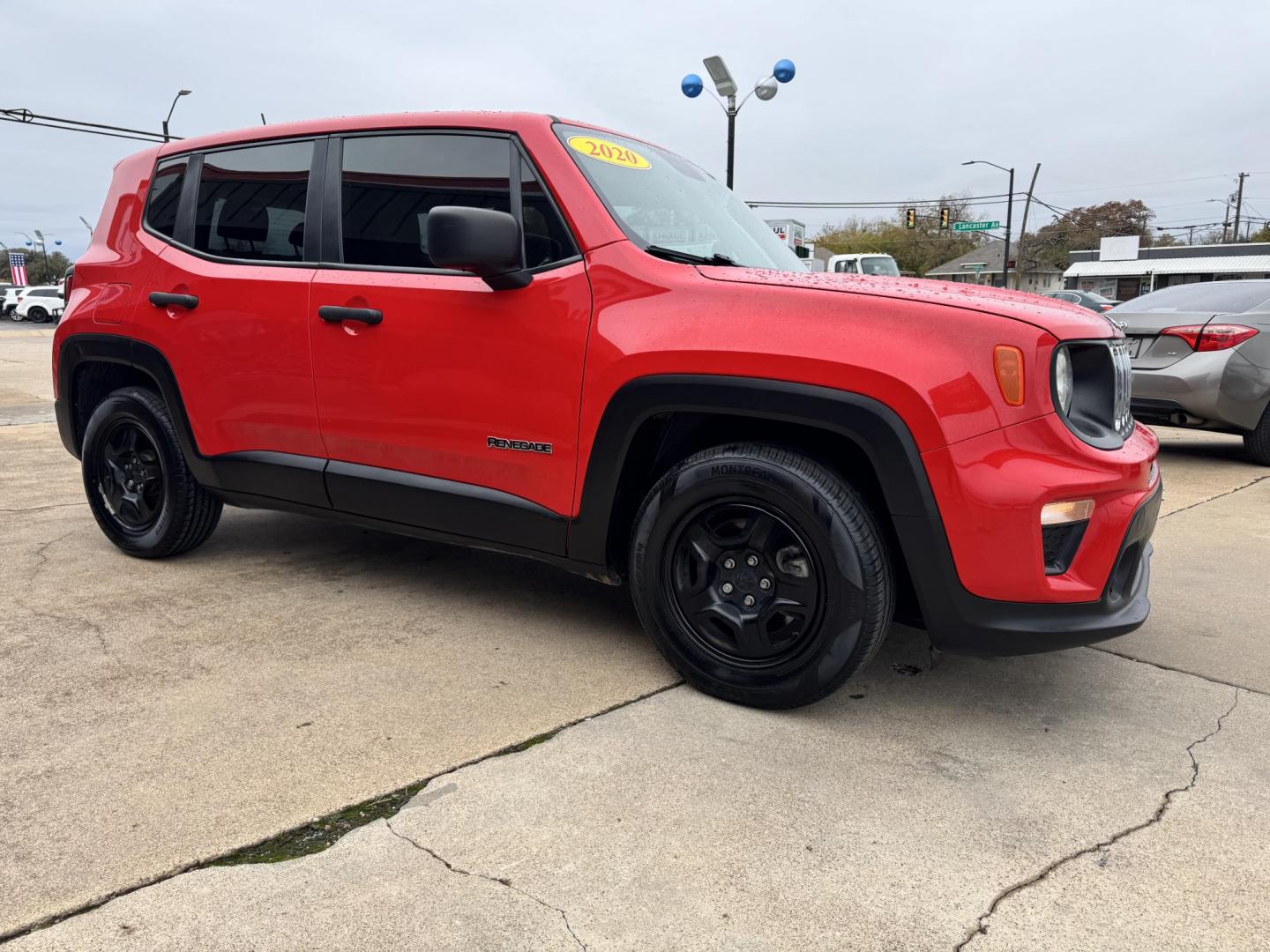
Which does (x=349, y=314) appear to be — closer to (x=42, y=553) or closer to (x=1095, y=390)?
(x=42, y=553)

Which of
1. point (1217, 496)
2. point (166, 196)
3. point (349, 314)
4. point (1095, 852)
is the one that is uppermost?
point (166, 196)

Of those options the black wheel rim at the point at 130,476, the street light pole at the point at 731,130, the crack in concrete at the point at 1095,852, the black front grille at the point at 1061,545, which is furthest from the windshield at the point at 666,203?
the street light pole at the point at 731,130

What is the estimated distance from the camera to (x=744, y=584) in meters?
2.67

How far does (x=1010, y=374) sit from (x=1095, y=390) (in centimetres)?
41

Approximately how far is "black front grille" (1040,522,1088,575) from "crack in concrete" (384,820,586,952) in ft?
4.78

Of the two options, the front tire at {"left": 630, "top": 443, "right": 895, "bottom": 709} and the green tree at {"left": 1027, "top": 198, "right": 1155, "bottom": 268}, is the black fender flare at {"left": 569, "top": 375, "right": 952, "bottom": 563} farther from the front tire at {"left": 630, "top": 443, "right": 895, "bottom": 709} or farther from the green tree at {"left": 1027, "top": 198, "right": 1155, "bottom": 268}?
the green tree at {"left": 1027, "top": 198, "right": 1155, "bottom": 268}

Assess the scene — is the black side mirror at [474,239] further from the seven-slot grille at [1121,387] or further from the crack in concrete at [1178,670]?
the crack in concrete at [1178,670]

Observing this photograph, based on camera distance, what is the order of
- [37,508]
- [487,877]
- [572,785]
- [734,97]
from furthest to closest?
1. [734,97]
2. [37,508]
3. [572,785]
4. [487,877]

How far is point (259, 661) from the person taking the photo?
9.77 feet

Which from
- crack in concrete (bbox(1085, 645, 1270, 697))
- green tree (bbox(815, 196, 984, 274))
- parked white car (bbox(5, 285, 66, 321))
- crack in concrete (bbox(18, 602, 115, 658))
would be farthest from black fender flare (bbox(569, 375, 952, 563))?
green tree (bbox(815, 196, 984, 274))

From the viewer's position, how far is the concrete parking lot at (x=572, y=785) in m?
1.79

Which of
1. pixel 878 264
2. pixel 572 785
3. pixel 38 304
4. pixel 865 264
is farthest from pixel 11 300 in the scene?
pixel 572 785

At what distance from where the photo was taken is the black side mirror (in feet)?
8.68

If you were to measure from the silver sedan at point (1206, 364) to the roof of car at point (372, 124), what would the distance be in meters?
5.26
